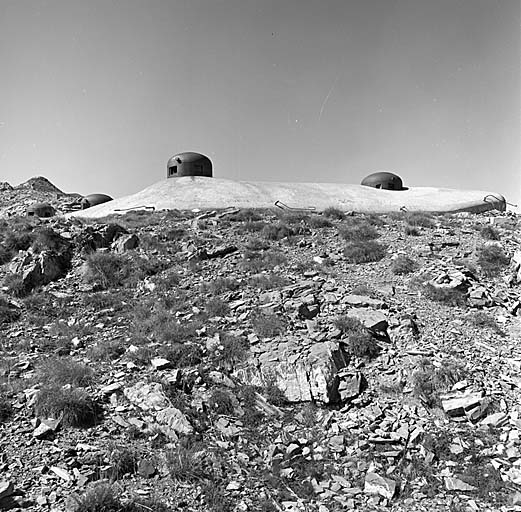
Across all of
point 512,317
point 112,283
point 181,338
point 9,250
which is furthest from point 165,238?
point 512,317

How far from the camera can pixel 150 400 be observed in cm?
769

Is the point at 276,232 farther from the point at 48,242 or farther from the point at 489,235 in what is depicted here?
the point at 48,242

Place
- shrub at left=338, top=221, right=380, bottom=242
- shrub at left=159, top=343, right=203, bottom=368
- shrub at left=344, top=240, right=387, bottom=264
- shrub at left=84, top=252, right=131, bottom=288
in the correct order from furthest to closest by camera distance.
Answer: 1. shrub at left=338, top=221, right=380, bottom=242
2. shrub at left=344, top=240, right=387, bottom=264
3. shrub at left=84, top=252, right=131, bottom=288
4. shrub at left=159, top=343, right=203, bottom=368

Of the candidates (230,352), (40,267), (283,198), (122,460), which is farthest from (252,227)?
(122,460)

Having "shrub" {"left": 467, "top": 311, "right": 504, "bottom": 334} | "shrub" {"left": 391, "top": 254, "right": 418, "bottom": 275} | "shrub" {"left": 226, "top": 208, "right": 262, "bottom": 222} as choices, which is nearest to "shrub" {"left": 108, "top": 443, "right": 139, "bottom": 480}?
"shrub" {"left": 467, "top": 311, "right": 504, "bottom": 334}

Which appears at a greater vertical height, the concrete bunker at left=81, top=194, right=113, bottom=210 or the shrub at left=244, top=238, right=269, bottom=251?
the concrete bunker at left=81, top=194, right=113, bottom=210

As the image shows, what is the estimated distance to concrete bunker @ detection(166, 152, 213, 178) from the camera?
29516mm

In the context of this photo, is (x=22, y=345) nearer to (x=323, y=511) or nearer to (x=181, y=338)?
(x=181, y=338)

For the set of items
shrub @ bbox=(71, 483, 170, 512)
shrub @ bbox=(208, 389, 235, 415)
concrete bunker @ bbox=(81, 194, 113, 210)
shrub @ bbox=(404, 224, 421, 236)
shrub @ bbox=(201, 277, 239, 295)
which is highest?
concrete bunker @ bbox=(81, 194, 113, 210)

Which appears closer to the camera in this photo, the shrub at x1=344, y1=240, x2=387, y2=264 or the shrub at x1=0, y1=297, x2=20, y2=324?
the shrub at x1=0, y1=297, x2=20, y2=324

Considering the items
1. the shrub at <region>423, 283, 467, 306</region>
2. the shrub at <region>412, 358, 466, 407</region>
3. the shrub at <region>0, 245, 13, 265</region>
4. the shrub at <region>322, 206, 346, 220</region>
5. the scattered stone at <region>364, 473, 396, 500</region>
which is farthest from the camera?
the shrub at <region>322, 206, 346, 220</region>

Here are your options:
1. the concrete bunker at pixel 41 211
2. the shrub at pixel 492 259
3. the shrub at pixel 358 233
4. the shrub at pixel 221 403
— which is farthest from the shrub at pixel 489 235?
the concrete bunker at pixel 41 211

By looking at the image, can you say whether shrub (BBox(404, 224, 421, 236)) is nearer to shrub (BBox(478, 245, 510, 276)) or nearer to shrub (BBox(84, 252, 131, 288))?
shrub (BBox(478, 245, 510, 276))

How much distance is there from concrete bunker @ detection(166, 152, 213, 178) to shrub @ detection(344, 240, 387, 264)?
1753cm
